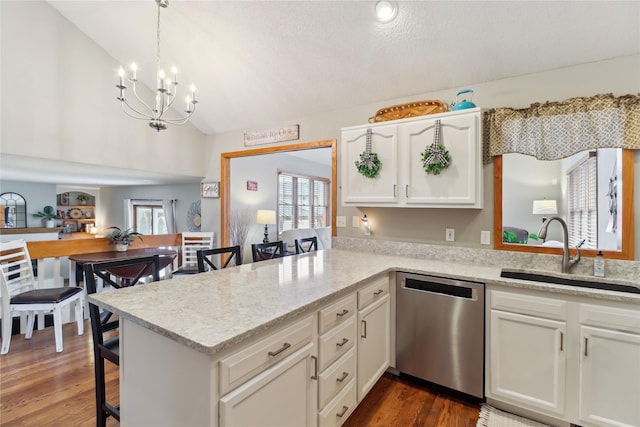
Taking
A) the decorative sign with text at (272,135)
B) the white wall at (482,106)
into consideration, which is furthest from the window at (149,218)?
the white wall at (482,106)

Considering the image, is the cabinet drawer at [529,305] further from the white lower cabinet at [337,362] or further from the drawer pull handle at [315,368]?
the drawer pull handle at [315,368]

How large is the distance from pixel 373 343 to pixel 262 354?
1163 millimetres

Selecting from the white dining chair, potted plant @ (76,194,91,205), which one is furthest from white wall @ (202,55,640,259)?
potted plant @ (76,194,91,205)

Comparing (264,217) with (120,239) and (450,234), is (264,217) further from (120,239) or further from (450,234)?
(450,234)

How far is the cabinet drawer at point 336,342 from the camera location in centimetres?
156

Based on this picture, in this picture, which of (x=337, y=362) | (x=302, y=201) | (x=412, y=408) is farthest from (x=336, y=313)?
(x=302, y=201)

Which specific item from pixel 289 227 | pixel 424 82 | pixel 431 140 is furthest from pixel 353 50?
pixel 289 227

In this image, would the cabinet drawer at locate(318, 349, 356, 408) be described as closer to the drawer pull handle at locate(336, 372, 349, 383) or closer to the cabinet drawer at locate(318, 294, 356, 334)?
the drawer pull handle at locate(336, 372, 349, 383)

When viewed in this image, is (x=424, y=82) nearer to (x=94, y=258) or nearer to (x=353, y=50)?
(x=353, y=50)

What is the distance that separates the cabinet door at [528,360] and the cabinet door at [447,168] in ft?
2.84

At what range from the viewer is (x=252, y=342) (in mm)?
1162

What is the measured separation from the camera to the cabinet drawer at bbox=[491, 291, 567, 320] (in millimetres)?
1808

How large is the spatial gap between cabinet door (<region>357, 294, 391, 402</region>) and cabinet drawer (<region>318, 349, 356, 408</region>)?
0.13 m

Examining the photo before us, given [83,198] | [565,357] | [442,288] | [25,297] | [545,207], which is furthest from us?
[83,198]
